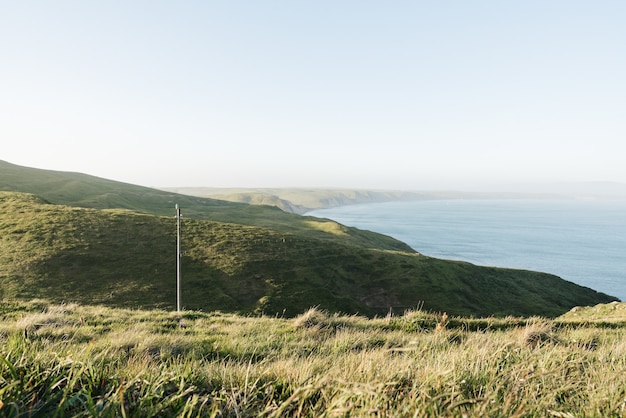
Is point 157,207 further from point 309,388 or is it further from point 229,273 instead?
point 309,388

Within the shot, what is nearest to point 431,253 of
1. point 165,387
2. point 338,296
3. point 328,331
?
point 338,296

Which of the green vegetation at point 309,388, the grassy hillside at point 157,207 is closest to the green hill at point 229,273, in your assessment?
the grassy hillside at point 157,207

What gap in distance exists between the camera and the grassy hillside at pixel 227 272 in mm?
43812

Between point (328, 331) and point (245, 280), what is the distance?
40512 millimetres

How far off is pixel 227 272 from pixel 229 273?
408mm

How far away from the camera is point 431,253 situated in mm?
152375

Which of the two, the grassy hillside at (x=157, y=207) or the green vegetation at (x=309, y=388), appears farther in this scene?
the grassy hillside at (x=157, y=207)

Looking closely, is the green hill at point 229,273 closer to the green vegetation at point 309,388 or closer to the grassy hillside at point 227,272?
the grassy hillside at point 227,272

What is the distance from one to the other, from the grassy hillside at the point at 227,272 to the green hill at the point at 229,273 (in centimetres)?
18

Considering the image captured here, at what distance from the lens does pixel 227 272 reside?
5209cm

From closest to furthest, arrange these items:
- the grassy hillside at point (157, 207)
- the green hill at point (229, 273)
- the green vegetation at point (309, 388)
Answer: the green vegetation at point (309, 388), the green hill at point (229, 273), the grassy hillside at point (157, 207)

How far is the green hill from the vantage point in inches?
1725

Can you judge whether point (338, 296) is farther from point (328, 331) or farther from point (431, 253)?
point (431, 253)

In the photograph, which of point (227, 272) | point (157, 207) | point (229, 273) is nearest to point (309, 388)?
point (229, 273)
